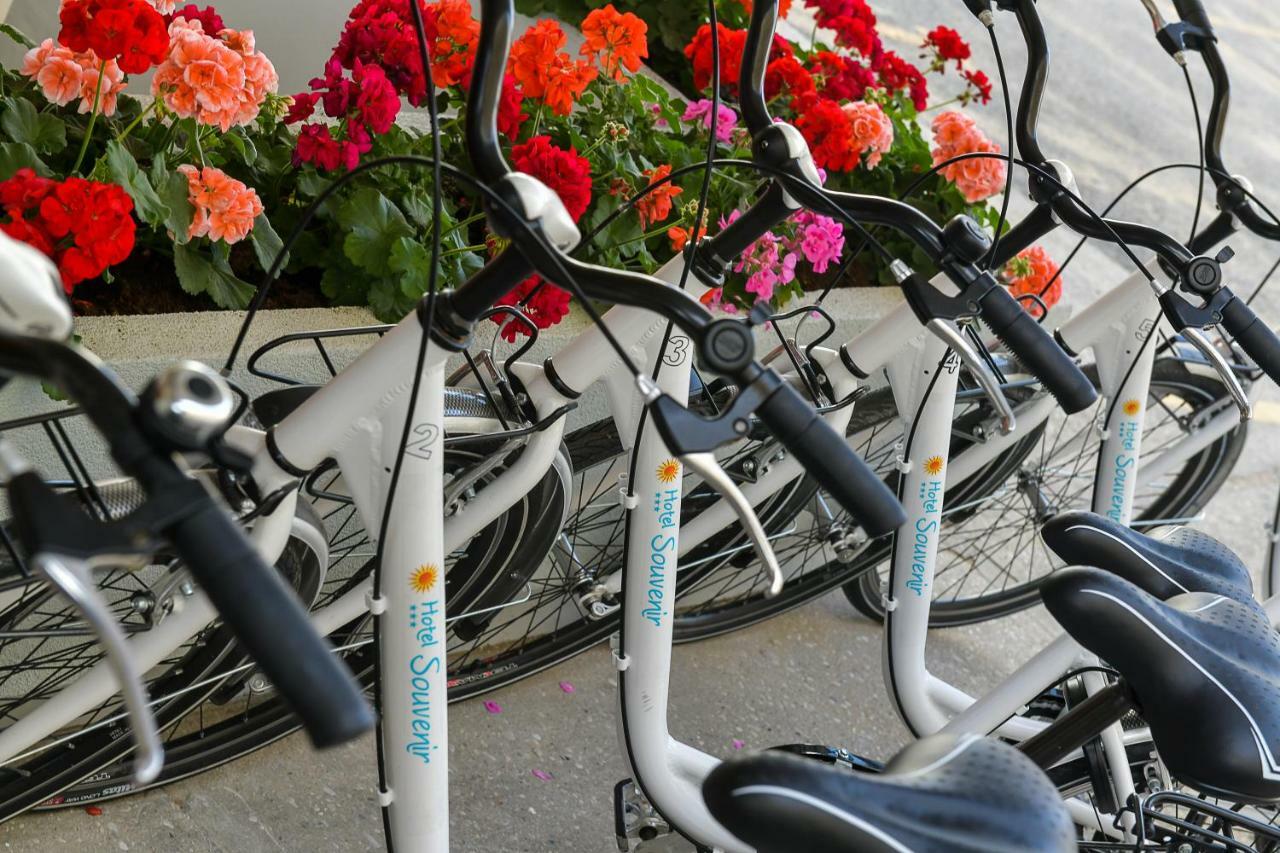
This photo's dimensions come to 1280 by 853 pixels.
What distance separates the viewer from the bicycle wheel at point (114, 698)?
1639 mm

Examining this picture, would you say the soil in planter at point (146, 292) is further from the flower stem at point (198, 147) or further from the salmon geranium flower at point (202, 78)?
the salmon geranium flower at point (202, 78)

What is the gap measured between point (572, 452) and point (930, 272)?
126 cm

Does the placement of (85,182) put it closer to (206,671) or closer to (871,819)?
(206,671)

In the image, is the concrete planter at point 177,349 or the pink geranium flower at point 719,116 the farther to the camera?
the pink geranium flower at point 719,116

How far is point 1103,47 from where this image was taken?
A: 7102mm

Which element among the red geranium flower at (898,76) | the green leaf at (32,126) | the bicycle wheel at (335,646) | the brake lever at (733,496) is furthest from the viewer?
the red geranium flower at (898,76)

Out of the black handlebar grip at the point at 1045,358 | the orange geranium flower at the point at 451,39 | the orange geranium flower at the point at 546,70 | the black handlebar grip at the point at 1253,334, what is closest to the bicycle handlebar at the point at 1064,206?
the black handlebar grip at the point at 1253,334

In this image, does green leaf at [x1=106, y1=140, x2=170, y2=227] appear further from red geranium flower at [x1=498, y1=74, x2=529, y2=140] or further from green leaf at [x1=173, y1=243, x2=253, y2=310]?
red geranium flower at [x1=498, y1=74, x2=529, y2=140]

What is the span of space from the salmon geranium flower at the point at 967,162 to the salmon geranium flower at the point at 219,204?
147 centimetres

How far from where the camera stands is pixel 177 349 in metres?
1.98

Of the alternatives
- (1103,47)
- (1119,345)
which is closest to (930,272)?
(1119,345)

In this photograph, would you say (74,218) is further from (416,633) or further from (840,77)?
(840,77)

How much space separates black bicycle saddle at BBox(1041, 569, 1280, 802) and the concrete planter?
1.15 metres

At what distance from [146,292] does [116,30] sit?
1.67 ft
